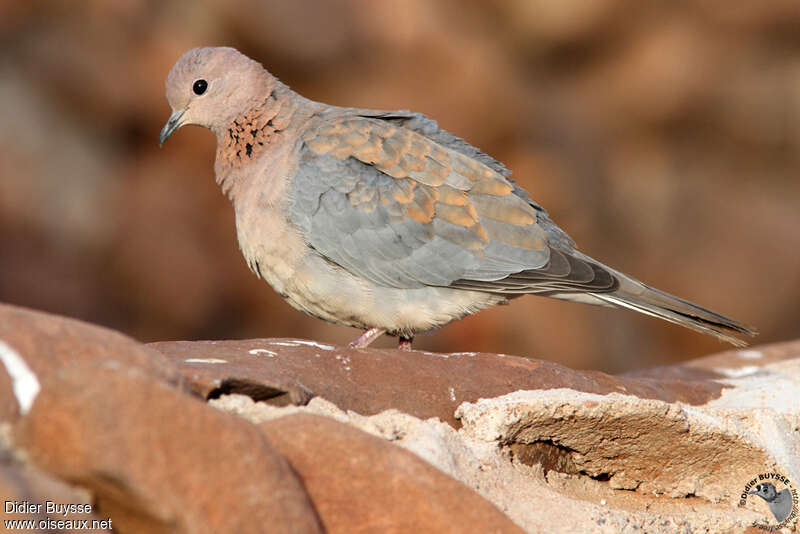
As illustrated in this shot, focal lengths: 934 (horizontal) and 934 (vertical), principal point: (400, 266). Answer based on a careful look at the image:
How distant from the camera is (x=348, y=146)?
451 centimetres

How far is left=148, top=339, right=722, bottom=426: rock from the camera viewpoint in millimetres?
2934

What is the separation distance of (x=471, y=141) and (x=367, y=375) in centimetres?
670

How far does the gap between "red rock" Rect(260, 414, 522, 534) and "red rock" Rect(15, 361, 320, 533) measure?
135mm

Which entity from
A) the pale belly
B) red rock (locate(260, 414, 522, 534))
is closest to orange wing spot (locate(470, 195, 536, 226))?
the pale belly

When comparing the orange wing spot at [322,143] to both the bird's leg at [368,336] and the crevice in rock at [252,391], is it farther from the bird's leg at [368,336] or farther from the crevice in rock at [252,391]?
the crevice in rock at [252,391]

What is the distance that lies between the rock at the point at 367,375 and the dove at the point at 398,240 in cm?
66

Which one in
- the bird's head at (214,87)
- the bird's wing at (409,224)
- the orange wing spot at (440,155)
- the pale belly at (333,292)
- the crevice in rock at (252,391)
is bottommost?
the crevice in rock at (252,391)

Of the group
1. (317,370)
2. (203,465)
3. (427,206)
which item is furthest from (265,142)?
(203,465)

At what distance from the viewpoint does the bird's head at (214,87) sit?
16.2 ft

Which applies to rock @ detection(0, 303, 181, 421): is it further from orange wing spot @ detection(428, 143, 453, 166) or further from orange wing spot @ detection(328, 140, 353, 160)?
orange wing spot @ detection(428, 143, 453, 166)

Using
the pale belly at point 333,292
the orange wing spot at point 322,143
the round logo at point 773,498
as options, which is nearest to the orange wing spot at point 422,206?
the pale belly at point 333,292

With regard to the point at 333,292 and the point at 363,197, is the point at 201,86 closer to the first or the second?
the point at 363,197

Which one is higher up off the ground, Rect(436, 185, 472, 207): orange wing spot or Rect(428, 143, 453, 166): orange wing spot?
Rect(428, 143, 453, 166): orange wing spot

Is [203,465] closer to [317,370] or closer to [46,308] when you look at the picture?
[317,370]
